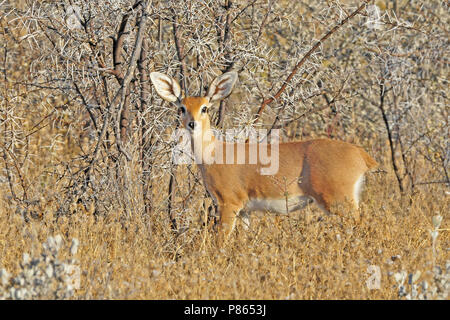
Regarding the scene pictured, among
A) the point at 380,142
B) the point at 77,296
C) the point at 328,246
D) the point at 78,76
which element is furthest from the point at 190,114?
the point at 380,142

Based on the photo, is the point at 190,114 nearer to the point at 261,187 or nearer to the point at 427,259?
the point at 261,187

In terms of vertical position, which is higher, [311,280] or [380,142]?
[380,142]

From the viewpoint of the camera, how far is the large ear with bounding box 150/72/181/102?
240 inches

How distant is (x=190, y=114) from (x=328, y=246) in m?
1.71

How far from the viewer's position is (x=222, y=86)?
6316 mm

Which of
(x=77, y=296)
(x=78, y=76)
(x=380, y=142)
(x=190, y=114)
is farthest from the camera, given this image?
(x=380, y=142)

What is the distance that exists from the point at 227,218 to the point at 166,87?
4.30 ft

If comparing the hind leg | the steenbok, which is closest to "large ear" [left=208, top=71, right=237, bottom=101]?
the steenbok

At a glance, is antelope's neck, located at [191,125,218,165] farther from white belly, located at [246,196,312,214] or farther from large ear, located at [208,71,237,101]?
white belly, located at [246,196,312,214]

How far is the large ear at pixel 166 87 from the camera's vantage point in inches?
240

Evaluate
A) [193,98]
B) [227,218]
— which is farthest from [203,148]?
[227,218]

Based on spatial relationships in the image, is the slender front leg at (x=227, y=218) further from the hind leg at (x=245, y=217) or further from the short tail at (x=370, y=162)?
the short tail at (x=370, y=162)

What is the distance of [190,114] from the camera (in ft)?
20.3

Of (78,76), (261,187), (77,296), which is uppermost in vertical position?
(78,76)
